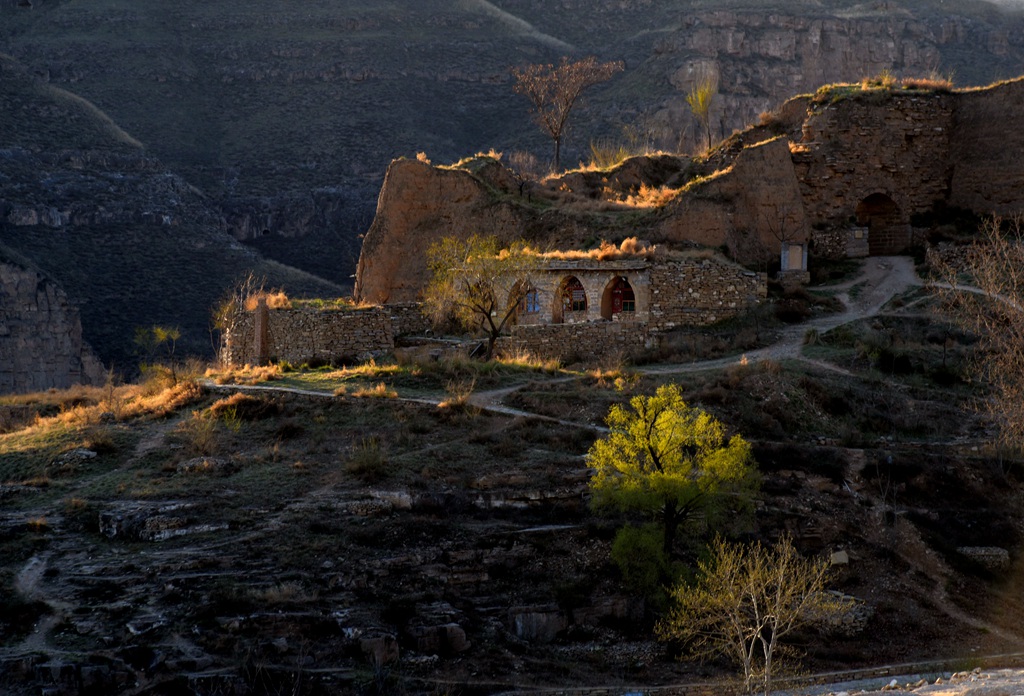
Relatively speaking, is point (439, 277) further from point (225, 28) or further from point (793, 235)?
point (225, 28)

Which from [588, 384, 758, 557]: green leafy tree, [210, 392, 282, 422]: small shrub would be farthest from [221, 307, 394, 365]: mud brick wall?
[588, 384, 758, 557]: green leafy tree

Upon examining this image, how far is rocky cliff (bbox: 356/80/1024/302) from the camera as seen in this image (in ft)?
119

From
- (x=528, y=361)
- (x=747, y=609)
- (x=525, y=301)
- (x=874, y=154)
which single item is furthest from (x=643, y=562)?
(x=874, y=154)

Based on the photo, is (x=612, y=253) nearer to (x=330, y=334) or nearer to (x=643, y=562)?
(x=330, y=334)

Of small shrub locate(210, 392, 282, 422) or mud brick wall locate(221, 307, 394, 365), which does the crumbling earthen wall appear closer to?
mud brick wall locate(221, 307, 394, 365)

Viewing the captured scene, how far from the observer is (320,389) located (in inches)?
1095

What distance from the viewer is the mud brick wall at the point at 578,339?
31.7 m

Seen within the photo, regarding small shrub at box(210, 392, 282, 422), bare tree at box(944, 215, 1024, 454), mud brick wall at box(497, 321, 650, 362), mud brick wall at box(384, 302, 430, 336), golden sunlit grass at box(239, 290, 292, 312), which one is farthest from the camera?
golden sunlit grass at box(239, 290, 292, 312)

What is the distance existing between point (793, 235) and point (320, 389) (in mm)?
13948

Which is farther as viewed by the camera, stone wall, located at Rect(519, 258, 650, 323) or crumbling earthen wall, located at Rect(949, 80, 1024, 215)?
crumbling earthen wall, located at Rect(949, 80, 1024, 215)

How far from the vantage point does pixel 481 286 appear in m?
32.2

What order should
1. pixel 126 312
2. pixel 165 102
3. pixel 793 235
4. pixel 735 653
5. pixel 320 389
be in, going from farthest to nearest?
pixel 165 102 < pixel 126 312 < pixel 793 235 < pixel 320 389 < pixel 735 653

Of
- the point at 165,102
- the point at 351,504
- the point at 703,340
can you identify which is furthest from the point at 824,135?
the point at 165,102

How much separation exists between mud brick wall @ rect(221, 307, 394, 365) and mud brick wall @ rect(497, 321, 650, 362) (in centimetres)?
302
